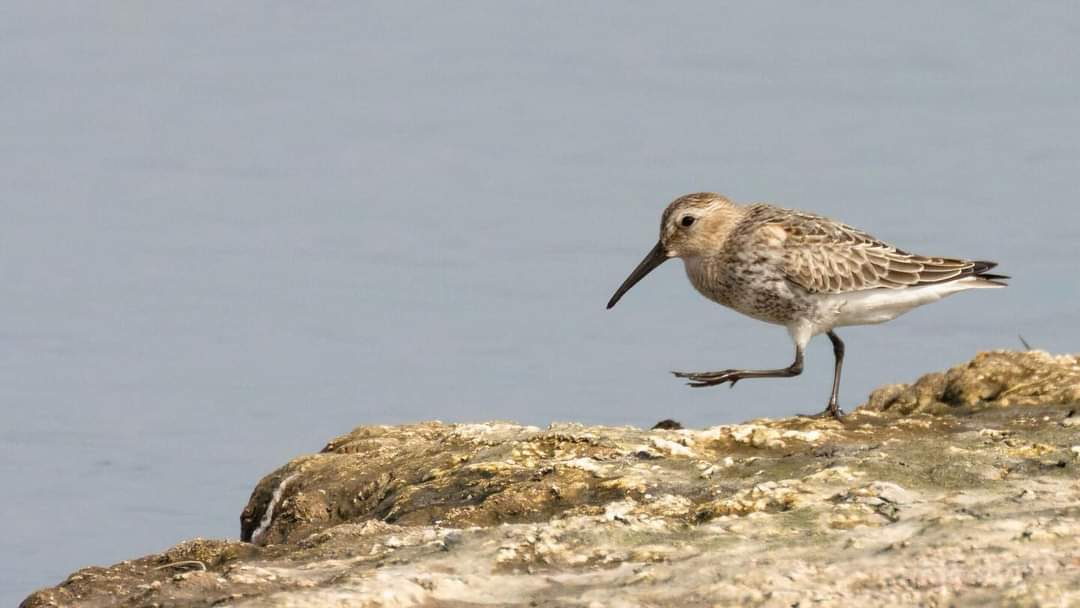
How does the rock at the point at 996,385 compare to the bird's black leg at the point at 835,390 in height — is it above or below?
above

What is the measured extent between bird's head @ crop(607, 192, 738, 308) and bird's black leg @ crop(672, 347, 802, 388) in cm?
108

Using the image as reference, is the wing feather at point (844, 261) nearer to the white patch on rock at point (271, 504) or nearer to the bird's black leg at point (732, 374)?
the bird's black leg at point (732, 374)

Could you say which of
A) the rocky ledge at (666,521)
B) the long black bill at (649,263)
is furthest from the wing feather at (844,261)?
the rocky ledge at (666,521)

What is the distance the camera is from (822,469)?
7.08m

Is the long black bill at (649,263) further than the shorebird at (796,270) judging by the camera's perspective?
Yes

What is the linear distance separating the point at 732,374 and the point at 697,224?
1.41m

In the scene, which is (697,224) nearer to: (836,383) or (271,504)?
(836,383)

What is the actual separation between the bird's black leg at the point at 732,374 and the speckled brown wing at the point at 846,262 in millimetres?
572

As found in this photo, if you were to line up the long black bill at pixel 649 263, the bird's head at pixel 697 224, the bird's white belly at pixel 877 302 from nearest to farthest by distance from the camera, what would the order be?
the bird's white belly at pixel 877 302
the bird's head at pixel 697 224
the long black bill at pixel 649 263

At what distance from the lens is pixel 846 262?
11.9 m

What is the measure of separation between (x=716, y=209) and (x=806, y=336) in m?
1.27

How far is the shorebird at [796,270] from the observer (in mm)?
11648

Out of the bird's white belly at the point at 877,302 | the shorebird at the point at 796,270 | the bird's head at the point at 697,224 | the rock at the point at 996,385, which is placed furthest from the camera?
the bird's head at the point at 697,224

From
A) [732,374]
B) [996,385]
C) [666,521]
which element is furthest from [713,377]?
[666,521]
